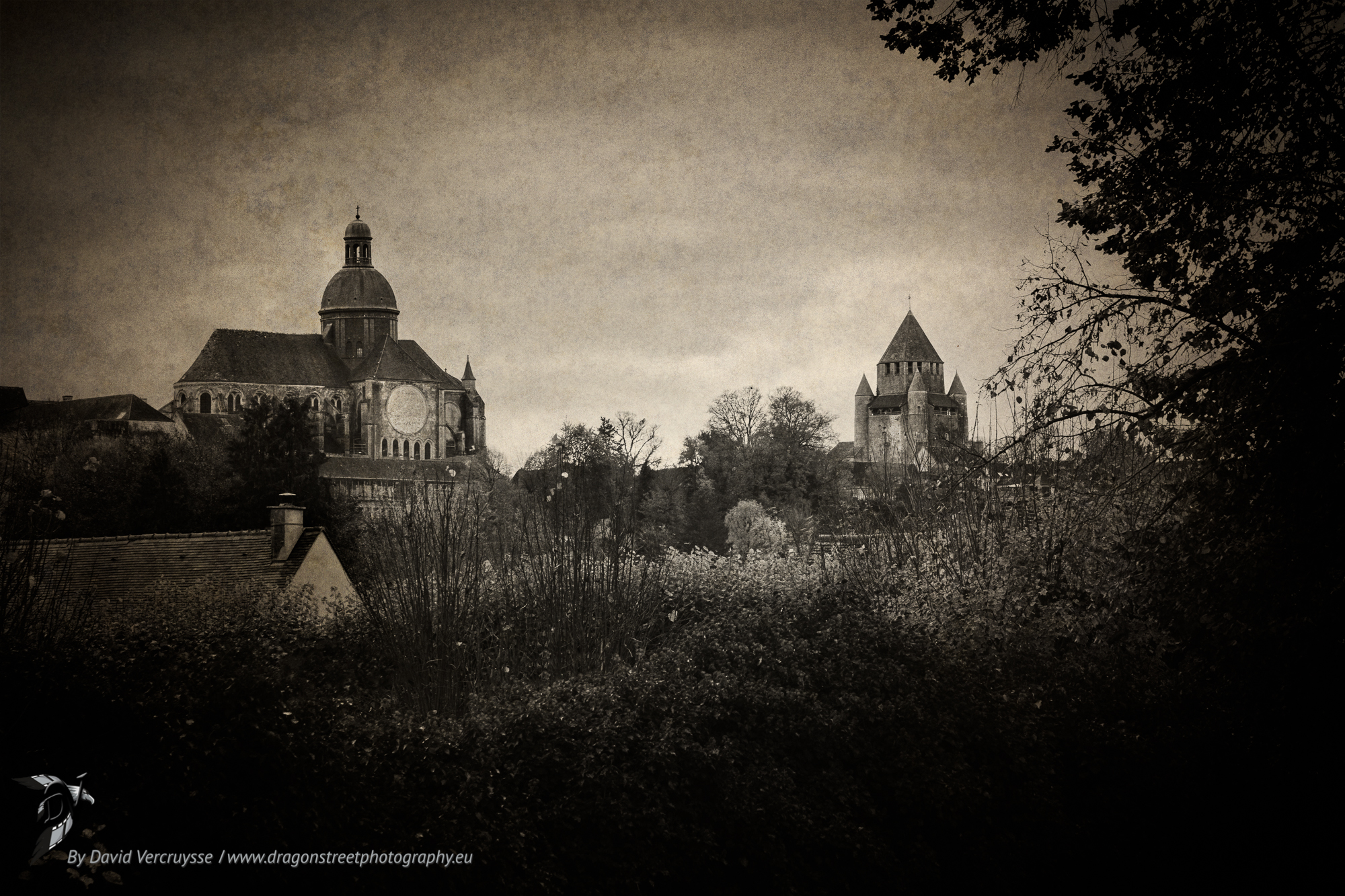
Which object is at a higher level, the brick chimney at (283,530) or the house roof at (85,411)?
the house roof at (85,411)

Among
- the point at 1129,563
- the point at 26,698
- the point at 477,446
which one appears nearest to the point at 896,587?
the point at 1129,563

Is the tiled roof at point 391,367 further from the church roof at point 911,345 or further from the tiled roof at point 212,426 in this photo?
the church roof at point 911,345

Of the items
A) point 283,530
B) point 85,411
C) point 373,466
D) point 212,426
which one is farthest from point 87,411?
point 283,530

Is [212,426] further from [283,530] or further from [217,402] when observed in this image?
[283,530]

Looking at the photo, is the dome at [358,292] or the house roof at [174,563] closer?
the house roof at [174,563]

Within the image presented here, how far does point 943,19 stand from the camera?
899 cm

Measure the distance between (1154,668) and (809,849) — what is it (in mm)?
5342

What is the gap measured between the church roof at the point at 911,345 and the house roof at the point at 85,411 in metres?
86.4

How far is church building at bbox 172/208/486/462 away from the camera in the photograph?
112 m

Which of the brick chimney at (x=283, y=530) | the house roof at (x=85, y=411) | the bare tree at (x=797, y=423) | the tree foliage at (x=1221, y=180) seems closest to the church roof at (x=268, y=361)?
the house roof at (x=85, y=411)

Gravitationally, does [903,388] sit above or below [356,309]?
below

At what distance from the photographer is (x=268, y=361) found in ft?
387

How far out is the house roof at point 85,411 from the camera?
Result: 131ft

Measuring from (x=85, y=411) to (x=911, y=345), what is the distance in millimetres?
96728
